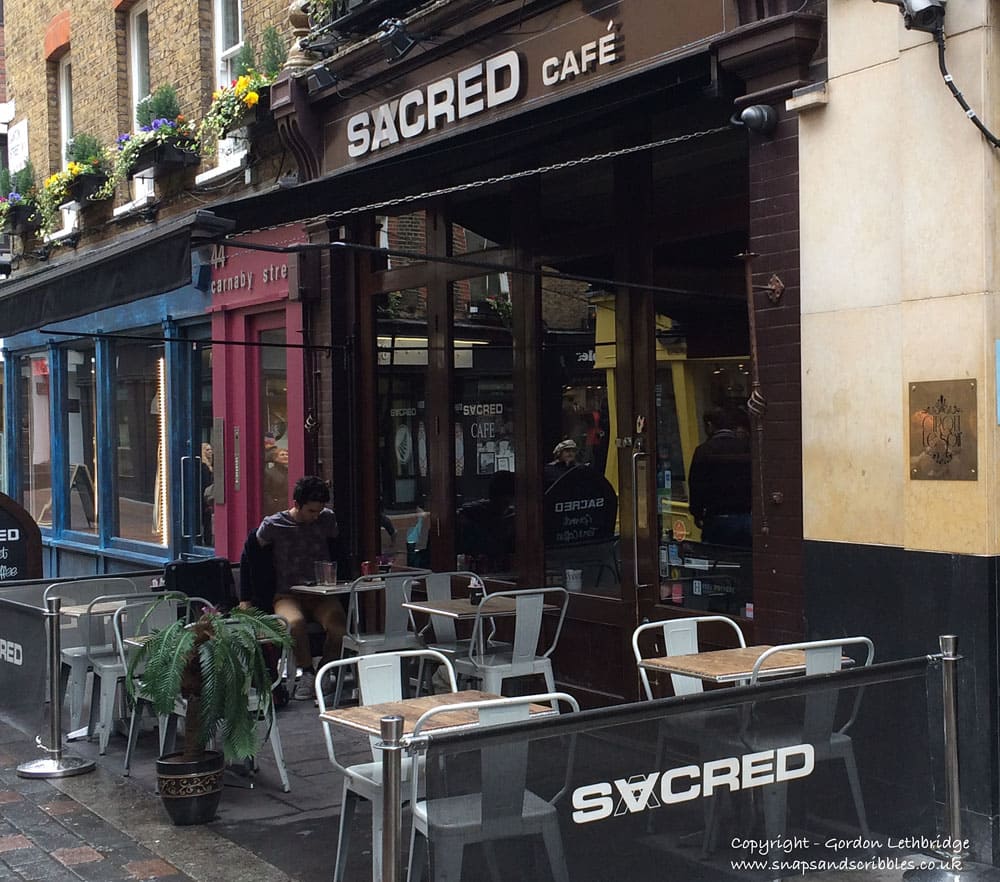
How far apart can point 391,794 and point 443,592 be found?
479 centimetres

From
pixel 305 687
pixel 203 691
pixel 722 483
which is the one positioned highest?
pixel 722 483

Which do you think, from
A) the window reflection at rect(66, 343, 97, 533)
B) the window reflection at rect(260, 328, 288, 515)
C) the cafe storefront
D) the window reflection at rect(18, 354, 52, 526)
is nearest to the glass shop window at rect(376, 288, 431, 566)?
the cafe storefront

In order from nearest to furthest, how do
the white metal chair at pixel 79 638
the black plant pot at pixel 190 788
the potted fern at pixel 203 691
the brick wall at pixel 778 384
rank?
1. the potted fern at pixel 203 691
2. the black plant pot at pixel 190 788
3. the brick wall at pixel 778 384
4. the white metal chair at pixel 79 638

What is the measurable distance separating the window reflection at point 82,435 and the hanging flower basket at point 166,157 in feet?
11.1

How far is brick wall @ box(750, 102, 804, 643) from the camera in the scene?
250 inches

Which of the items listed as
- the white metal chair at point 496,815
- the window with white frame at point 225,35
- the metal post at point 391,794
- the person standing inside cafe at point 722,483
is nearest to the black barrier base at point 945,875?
the white metal chair at point 496,815

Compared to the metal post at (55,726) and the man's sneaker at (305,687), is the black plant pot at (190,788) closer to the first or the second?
the metal post at (55,726)

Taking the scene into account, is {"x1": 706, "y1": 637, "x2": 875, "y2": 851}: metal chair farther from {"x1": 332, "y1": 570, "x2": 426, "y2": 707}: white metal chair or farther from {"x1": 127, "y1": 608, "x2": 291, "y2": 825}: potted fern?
{"x1": 332, "y1": 570, "x2": 426, "y2": 707}: white metal chair

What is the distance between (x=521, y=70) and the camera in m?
8.02

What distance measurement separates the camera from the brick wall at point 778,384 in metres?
6.35

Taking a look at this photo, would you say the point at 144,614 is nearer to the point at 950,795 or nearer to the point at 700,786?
the point at 700,786

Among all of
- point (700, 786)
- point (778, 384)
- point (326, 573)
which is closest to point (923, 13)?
point (778, 384)

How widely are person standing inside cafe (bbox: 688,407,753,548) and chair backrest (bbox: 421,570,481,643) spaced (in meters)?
1.69

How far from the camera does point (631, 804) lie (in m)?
4.07
